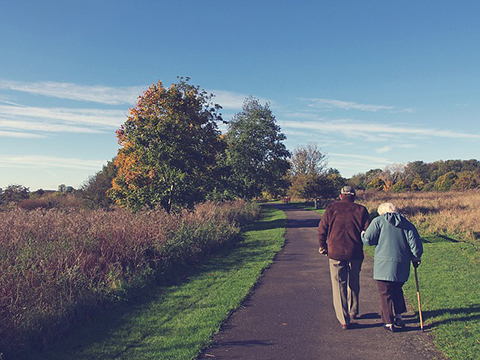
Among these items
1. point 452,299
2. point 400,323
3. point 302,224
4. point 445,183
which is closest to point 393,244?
point 400,323

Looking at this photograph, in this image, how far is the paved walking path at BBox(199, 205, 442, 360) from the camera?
180 inches

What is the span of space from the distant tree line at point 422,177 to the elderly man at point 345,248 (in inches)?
1889

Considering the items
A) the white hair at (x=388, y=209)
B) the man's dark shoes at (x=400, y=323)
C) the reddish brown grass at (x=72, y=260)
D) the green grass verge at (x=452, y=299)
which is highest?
the white hair at (x=388, y=209)

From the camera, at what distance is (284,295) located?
7.25m

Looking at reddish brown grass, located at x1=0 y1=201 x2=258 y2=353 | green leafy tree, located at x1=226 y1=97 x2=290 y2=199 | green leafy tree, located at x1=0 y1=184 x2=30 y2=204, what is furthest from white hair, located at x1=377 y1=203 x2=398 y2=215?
green leafy tree, located at x1=0 y1=184 x2=30 y2=204

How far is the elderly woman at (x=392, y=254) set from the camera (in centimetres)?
522

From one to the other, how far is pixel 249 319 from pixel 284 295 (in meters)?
1.54

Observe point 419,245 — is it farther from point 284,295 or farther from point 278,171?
point 278,171

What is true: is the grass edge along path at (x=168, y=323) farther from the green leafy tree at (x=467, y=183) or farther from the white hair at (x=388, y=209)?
the green leafy tree at (x=467, y=183)

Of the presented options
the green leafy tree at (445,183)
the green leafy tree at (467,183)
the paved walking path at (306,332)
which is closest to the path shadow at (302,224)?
the paved walking path at (306,332)

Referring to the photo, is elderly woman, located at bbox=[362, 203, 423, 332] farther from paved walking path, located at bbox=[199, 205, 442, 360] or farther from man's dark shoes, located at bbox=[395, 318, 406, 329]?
paved walking path, located at bbox=[199, 205, 442, 360]

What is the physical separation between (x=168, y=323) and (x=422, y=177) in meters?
81.4

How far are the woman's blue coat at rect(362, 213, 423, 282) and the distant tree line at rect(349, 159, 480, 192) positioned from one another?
4789 cm

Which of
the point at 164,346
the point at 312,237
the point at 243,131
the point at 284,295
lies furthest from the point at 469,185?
the point at 164,346
